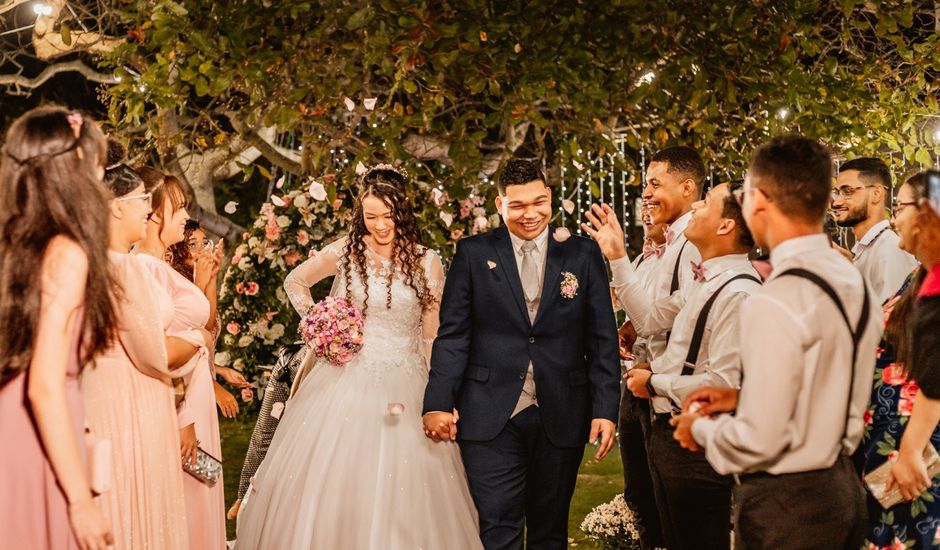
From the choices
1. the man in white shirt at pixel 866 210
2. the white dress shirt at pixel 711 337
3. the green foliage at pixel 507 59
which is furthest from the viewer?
the green foliage at pixel 507 59

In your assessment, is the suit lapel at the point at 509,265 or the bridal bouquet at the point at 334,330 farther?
the bridal bouquet at the point at 334,330

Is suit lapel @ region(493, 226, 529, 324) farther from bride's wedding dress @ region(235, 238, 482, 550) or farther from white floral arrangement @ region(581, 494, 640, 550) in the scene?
white floral arrangement @ region(581, 494, 640, 550)

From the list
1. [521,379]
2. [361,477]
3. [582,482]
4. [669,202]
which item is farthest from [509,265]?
[582,482]

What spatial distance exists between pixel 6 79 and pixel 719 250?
325 inches

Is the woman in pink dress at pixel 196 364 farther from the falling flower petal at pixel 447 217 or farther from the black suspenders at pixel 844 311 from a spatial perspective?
the falling flower petal at pixel 447 217

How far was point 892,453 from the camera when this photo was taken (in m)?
3.09

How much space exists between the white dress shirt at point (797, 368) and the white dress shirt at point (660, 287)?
1.33m

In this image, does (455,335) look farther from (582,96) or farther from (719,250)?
(582,96)

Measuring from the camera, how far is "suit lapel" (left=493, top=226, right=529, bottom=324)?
13.5ft

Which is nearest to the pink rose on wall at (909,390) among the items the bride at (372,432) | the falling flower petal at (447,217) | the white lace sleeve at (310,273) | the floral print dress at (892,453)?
the floral print dress at (892,453)

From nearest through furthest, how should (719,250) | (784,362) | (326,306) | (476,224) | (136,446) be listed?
(784,362) < (136,446) < (719,250) < (326,306) < (476,224)

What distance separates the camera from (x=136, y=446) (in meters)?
3.28

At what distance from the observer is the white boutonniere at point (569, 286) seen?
4.08 meters

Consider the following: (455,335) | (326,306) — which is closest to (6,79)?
(326,306)
